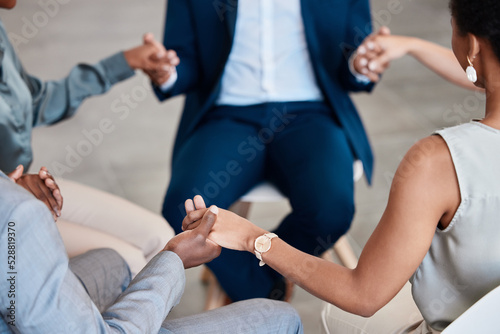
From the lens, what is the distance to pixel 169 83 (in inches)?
80.4

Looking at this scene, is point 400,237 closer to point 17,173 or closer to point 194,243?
point 194,243

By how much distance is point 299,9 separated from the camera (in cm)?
205

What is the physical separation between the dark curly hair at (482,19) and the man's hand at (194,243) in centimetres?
58

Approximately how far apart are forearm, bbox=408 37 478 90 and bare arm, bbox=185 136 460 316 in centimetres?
93

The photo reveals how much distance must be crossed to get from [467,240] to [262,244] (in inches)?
15.0

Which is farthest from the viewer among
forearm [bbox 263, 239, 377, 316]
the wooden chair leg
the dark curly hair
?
the wooden chair leg

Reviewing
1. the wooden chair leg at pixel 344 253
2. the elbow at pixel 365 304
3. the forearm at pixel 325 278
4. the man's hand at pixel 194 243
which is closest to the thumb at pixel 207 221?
the man's hand at pixel 194 243

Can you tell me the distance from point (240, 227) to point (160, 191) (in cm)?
161

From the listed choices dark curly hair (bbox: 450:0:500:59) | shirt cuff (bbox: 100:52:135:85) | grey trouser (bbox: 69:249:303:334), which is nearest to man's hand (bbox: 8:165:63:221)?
grey trouser (bbox: 69:249:303:334)

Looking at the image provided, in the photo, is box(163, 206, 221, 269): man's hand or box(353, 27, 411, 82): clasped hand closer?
box(163, 206, 221, 269): man's hand

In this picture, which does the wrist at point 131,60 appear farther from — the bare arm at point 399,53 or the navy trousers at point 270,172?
the bare arm at point 399,53

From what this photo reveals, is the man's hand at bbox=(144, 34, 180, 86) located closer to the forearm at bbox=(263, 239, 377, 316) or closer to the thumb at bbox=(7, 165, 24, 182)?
the thumb at bbox=(7, 165, 24, 182)

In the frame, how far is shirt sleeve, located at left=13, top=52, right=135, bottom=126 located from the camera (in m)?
1.89

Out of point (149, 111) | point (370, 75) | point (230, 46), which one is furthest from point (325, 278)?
point (149, 111)
